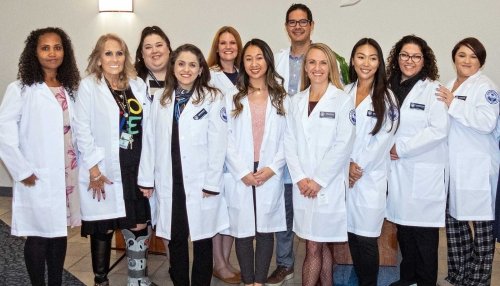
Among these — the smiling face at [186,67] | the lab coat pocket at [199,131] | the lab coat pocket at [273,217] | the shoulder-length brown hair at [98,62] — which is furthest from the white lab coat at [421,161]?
the shoulder-length brown hair at [98,62]

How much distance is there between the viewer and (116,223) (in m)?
2.82

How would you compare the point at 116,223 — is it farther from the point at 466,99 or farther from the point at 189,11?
the point at 189,11

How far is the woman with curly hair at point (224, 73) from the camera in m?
3.20

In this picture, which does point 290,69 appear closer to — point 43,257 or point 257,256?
point 257,256

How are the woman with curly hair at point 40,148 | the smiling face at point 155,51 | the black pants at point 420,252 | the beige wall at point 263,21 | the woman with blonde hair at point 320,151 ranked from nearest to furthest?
the woman with curly hair at point 40,148 → the woman with blonde hair at point 320,151 → the black pants at point 420,252 → the smiling face at point 155,51 → the beige wall at point 263,21

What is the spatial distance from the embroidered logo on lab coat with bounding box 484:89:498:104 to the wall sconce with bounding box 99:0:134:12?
3.31 meters

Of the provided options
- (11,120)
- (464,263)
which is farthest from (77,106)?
(464,263)

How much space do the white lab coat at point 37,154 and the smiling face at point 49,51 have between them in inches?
4.5

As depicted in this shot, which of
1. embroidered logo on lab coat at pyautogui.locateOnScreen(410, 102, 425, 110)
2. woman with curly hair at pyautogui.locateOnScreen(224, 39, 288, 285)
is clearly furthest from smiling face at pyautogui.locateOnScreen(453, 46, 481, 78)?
woman with curly hair at pyautogui.locateOnScreen(224, 39, 288, 285)

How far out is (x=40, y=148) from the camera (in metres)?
2.58

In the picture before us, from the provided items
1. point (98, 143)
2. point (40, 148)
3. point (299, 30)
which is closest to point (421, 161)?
point (299, 30)

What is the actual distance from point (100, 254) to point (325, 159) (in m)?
1.40

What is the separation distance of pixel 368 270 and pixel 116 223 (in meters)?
1.39

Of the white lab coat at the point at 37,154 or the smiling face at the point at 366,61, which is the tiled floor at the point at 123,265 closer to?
the white lab coat at the point at 37,154
